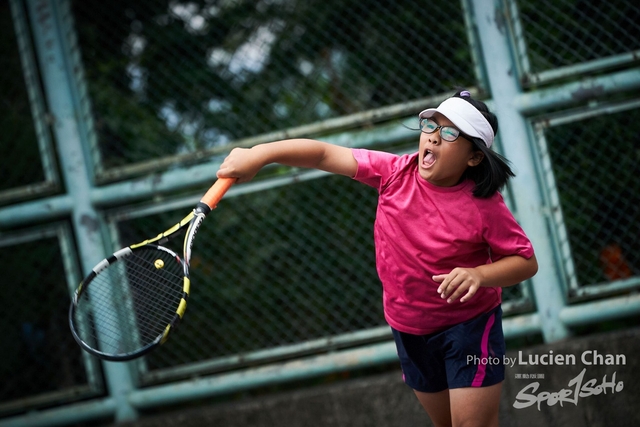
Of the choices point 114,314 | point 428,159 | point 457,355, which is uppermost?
point 428,159

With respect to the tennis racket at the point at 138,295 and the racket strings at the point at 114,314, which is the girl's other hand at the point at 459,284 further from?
the racket strings at the point at 114,314

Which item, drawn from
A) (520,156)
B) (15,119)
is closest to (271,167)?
(520,156)

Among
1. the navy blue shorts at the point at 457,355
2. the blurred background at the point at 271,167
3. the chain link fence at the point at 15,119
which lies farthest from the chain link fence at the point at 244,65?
the navy blue shorts at the point at 457,355

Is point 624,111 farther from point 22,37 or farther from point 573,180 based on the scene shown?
point 22,37

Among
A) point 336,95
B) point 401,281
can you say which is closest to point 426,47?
point 336,95

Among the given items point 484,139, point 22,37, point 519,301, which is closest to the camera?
point 484,139

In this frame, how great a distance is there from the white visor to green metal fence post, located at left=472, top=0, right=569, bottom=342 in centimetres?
107

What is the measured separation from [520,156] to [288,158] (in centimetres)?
141

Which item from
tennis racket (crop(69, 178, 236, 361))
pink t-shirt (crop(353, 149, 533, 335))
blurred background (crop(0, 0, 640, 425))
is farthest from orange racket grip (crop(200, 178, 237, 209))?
blurred background (crop(0, 0, 640, 425))

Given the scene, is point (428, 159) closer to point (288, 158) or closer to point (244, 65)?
point (288, 158)

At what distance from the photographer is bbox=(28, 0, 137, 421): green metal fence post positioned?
11.3 feet

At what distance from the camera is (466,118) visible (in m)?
2.15

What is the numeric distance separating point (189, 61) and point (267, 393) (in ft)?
6.17

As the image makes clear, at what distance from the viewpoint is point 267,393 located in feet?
11.9
